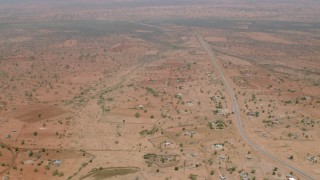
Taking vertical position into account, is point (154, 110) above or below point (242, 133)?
above

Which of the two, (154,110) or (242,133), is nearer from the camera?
(242,133)

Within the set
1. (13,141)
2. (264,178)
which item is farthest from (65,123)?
(264,178)

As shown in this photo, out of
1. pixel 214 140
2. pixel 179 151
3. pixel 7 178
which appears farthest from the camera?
pixel 214 140

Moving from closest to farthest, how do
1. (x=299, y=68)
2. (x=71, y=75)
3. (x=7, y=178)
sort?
(x=7, y=178) → (x=71, y=75) → (x=299, y=68)

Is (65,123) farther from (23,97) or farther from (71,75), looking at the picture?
(71,75)

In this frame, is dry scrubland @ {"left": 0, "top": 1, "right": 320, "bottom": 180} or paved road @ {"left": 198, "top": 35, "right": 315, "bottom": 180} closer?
paved road @ {"left": 198, "top": 35, "right": 315, "bottom": 180}

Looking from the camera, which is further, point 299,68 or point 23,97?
point 299,68

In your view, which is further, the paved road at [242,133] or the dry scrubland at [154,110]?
the dry scrubland at [154,110]
